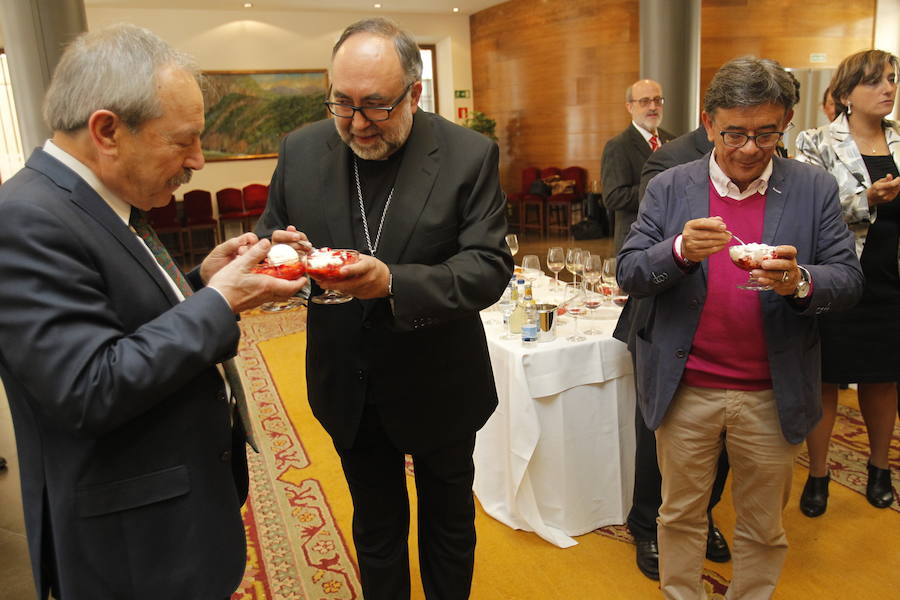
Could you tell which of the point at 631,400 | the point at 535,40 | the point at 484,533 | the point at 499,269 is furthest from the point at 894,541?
the point at 535,40

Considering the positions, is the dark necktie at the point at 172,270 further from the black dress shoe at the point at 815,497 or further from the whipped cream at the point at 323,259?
the black dress shoe at the point at 815,497

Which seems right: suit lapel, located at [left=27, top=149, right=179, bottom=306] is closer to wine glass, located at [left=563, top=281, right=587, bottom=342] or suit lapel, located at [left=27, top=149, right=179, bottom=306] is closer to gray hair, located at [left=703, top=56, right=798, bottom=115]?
gray hair, located at [left=703, top=56, right=798, bottom=115]

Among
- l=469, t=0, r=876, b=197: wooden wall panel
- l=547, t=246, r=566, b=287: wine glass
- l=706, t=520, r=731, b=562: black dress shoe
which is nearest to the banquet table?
l=706, t=520, r=731, b=562: black dress shoe

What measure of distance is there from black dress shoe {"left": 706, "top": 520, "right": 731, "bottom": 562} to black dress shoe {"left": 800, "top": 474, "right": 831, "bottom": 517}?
1.94 ft

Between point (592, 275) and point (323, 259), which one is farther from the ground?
point (323, 259)

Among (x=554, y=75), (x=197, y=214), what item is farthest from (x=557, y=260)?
(x=554, y=75)

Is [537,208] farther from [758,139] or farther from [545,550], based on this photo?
[758,139]

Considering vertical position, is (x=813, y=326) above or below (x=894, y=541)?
above

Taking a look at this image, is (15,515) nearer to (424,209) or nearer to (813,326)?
(424,209)

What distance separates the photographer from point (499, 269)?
1840 millimetres

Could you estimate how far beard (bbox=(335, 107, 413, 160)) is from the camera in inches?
69.7

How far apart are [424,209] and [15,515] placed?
2.89 metres

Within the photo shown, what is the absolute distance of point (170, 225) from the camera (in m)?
10.4

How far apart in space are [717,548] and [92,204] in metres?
2.53
